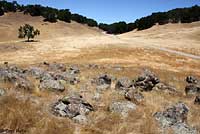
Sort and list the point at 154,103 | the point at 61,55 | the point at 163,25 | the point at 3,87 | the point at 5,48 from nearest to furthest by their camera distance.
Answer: the point at 3,87 → the point at 154,103 → the point at 61,55 → the point at 5,48 → the point at 163,25

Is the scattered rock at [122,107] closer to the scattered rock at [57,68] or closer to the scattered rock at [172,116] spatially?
the scattered rock at [172,116]

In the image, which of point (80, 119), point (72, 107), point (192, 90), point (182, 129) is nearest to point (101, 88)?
point (72, 107)

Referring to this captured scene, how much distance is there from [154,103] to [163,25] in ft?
587

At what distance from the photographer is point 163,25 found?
624ft

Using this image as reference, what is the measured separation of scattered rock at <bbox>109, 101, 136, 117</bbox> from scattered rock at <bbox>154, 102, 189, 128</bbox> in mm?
1216

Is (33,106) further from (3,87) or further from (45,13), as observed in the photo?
(45,13)

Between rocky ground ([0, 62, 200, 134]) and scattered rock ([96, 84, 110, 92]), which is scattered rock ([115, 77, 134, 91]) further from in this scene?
scattered rock ([96, 84, 110, 92])

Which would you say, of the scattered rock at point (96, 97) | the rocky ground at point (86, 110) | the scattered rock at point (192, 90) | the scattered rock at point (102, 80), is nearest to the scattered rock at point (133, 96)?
the rocky ground at point (86, 110)

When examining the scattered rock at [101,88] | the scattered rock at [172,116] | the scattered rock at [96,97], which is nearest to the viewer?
the scattered rock at [172,116]

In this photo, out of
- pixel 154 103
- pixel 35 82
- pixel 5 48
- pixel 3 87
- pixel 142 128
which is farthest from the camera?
pixel 5 48

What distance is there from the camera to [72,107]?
13.7 meters

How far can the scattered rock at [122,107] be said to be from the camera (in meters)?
14.4

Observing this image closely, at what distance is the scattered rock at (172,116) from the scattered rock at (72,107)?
119 inches

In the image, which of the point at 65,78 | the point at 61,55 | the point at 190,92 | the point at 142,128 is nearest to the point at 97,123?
the point at 142,128
